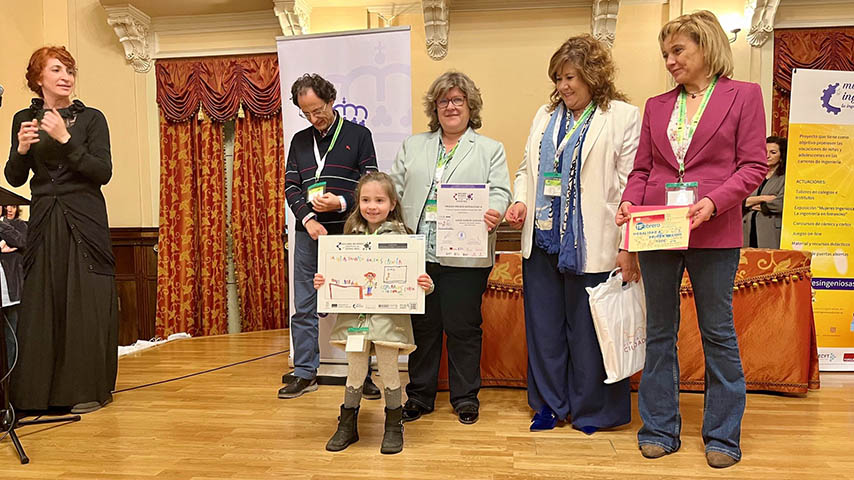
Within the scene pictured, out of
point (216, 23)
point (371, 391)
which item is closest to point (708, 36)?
point (371, 391)

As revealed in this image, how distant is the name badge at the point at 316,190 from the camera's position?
265 cm

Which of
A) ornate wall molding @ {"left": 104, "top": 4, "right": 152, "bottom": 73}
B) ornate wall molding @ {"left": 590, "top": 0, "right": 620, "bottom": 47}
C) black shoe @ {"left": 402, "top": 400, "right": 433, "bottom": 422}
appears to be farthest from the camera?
ornate wall molding @ {"left": 104, "top": 4, "right": 152, "bottom": 73}

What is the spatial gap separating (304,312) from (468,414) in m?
1.08

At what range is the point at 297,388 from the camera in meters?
2.88

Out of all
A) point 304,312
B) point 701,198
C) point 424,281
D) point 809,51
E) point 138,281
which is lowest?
point 138,281

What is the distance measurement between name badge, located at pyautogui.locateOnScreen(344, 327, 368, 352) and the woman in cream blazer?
73cm

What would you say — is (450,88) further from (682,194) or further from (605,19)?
(605,19)

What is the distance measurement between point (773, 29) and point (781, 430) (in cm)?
353

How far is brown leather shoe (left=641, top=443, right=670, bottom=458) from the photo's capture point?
6.63 feet

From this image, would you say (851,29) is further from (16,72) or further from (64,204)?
(16,72)

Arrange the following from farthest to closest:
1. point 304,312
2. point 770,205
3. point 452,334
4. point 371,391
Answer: point 770,205, point 304,312, point 371,391, point 452,334

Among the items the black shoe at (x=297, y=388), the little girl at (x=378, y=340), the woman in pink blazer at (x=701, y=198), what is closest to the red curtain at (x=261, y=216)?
the black shoe at (x=297, y=388)

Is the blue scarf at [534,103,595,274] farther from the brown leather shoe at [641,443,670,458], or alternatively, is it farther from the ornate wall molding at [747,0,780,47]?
the ornate wall molding at [747,0,780,47]

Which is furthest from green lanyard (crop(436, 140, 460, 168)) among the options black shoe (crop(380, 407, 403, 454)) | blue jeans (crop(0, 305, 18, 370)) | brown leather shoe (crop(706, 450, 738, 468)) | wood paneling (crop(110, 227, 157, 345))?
wood paneling (crop(110, 227, 157, 345))
